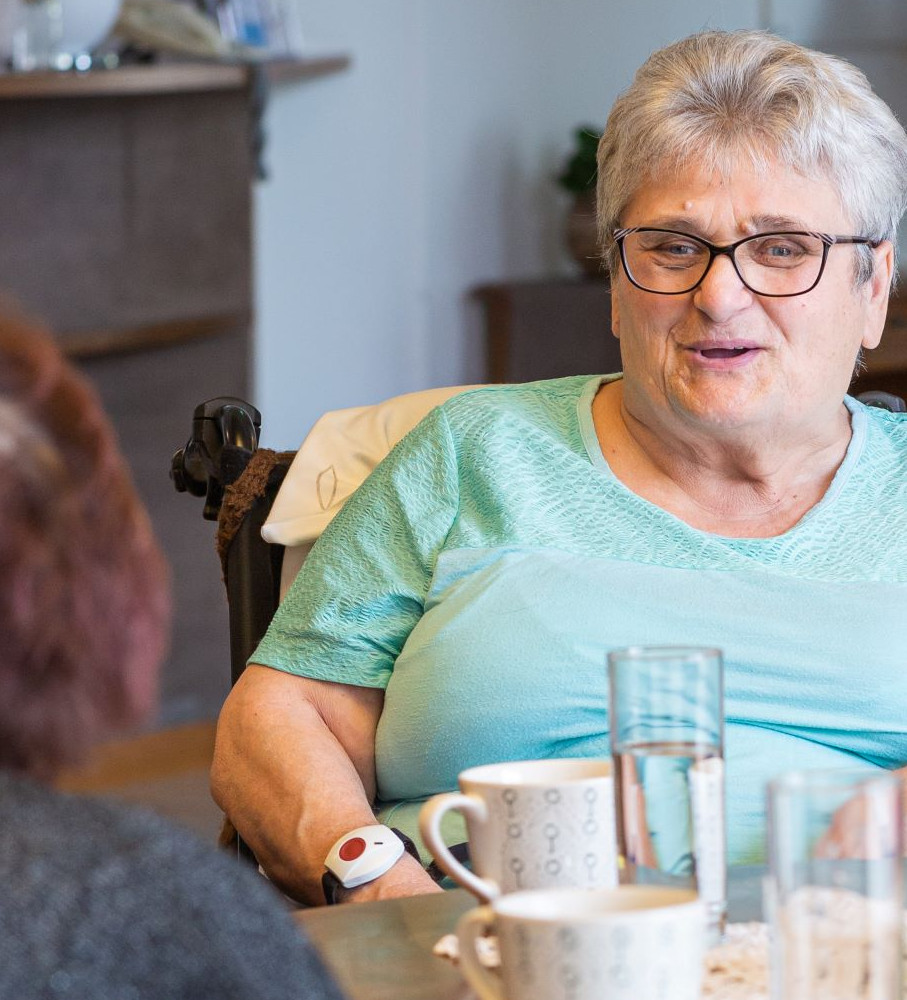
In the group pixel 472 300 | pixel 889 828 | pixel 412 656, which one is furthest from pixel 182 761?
pixel 889 828

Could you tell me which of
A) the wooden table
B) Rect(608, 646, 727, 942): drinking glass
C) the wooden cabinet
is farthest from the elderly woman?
the wooden cabinet

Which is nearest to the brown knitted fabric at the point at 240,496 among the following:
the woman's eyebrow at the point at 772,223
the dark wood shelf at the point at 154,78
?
the woman's eyebrow at the point at 772,223

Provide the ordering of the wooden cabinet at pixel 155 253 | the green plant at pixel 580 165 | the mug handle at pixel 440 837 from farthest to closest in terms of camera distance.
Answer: the green plant at pixel 580 165 → the wooden cabinet at pixel 155 253 → the mug handle at pixel 440 837

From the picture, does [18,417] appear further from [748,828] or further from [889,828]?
[748,828]

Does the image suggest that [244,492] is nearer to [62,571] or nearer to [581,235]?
[62,571]

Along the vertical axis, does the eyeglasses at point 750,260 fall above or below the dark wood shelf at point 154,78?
below

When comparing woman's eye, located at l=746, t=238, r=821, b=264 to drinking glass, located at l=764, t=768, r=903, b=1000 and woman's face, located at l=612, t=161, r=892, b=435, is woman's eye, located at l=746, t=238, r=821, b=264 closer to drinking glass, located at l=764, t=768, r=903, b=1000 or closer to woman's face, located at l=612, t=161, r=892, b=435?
woman's face, located at l=612, t=161, r=892, b=435

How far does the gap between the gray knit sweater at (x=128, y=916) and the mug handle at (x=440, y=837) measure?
19 cm

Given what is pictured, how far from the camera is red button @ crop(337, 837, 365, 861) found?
1162 millimetres

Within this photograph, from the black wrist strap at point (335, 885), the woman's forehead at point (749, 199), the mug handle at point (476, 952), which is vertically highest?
the woman's forehead at point (749, 199)

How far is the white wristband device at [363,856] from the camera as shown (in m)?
1.15

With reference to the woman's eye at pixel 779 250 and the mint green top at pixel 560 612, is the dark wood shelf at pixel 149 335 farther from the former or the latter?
the woman's eye at pixel 779 250

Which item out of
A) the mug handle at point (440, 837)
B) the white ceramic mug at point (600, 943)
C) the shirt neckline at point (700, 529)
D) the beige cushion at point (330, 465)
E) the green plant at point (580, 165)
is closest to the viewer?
the white ceramic mug at point (600, 943)

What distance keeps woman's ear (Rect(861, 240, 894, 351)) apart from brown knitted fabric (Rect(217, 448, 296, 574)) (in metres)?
0.59
